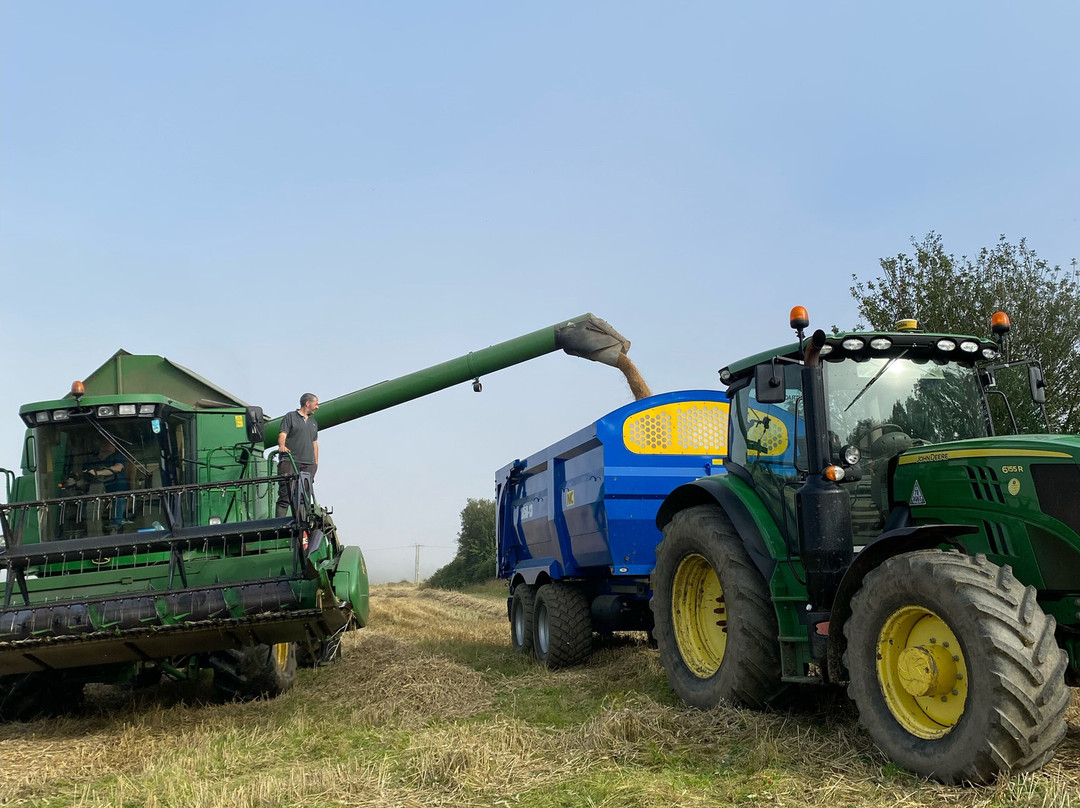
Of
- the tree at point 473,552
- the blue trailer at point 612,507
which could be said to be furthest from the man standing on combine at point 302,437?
the tree at point 473,552

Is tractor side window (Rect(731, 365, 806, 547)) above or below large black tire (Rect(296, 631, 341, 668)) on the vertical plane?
above

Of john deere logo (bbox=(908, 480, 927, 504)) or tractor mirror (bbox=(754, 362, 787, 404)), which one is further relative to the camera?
tractor mirror (bbox=(754, 362, 787, 404))

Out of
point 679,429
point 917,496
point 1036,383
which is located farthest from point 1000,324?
point 679,429

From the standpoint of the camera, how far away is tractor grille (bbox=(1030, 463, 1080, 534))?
396 centimetres

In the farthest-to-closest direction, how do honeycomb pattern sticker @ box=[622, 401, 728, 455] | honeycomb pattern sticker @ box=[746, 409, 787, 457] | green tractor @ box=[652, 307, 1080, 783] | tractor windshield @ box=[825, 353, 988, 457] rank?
honeycomb pattern sticker @ box=[622, 401, 728, 455]
honeycomb pattern sticker @ box=[746, 409, 787, 457]
tractor windshield @ box=[825, 353, 988, 457]
green tractor @ box=[652, 307, 1080, 783]

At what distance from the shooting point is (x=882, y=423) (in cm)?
523

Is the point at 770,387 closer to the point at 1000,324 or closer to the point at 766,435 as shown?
the point at 766,435

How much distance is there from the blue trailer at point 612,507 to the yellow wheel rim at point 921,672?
325cm

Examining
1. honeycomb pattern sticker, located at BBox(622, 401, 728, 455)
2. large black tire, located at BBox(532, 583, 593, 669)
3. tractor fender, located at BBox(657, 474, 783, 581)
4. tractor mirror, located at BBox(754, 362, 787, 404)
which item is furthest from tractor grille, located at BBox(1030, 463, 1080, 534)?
large black tire, located at BBox(532, 583, 593, 669)

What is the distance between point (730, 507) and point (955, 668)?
1.93 metres

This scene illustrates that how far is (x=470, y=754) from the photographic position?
4531 mm

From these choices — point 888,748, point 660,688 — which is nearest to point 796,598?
point 888,748

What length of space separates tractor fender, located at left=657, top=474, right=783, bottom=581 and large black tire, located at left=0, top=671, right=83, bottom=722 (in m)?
4.44

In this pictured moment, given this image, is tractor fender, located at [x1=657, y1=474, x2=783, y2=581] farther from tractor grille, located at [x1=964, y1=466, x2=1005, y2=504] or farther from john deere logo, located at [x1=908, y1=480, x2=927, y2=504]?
tractor grille, located at [x1=964, y1=466, x2=1005, y2=504]
